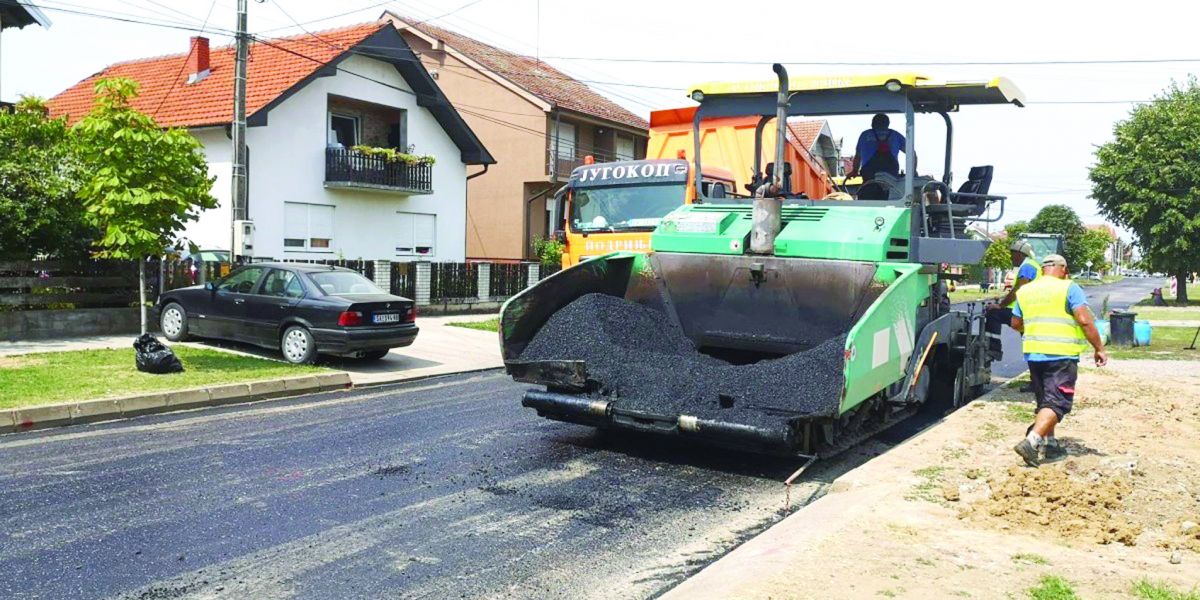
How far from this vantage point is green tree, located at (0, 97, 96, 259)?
1405cm

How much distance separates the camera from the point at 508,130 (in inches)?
1324

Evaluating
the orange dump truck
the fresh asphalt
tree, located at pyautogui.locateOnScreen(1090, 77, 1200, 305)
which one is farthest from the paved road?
tree, located at pyautogui.locateOnScreen(1090, 77, 1200, 305)

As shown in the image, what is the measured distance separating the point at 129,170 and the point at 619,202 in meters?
7.24

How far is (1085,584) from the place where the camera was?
4.26 metres

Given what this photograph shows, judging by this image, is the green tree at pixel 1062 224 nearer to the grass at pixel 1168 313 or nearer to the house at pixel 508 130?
the grass at pixel 1168 313

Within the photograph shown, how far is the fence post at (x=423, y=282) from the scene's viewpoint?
21344mm

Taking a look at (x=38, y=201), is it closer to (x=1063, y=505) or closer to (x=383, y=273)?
(x=383, y=273)

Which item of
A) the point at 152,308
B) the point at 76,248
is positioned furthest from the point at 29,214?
the point at 152,308

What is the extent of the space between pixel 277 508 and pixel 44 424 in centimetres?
420

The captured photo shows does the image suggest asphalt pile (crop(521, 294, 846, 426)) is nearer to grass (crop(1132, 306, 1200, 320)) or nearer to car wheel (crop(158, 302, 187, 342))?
car wheel (crop(158, 302, 187, 342))

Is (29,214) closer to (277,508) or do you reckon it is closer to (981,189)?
(277,508)

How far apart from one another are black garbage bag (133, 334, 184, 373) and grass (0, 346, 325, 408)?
102 millimetres

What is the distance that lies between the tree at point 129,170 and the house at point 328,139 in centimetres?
1067

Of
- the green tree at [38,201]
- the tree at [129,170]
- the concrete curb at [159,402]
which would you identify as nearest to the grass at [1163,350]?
the concrete curb at [159,402]
